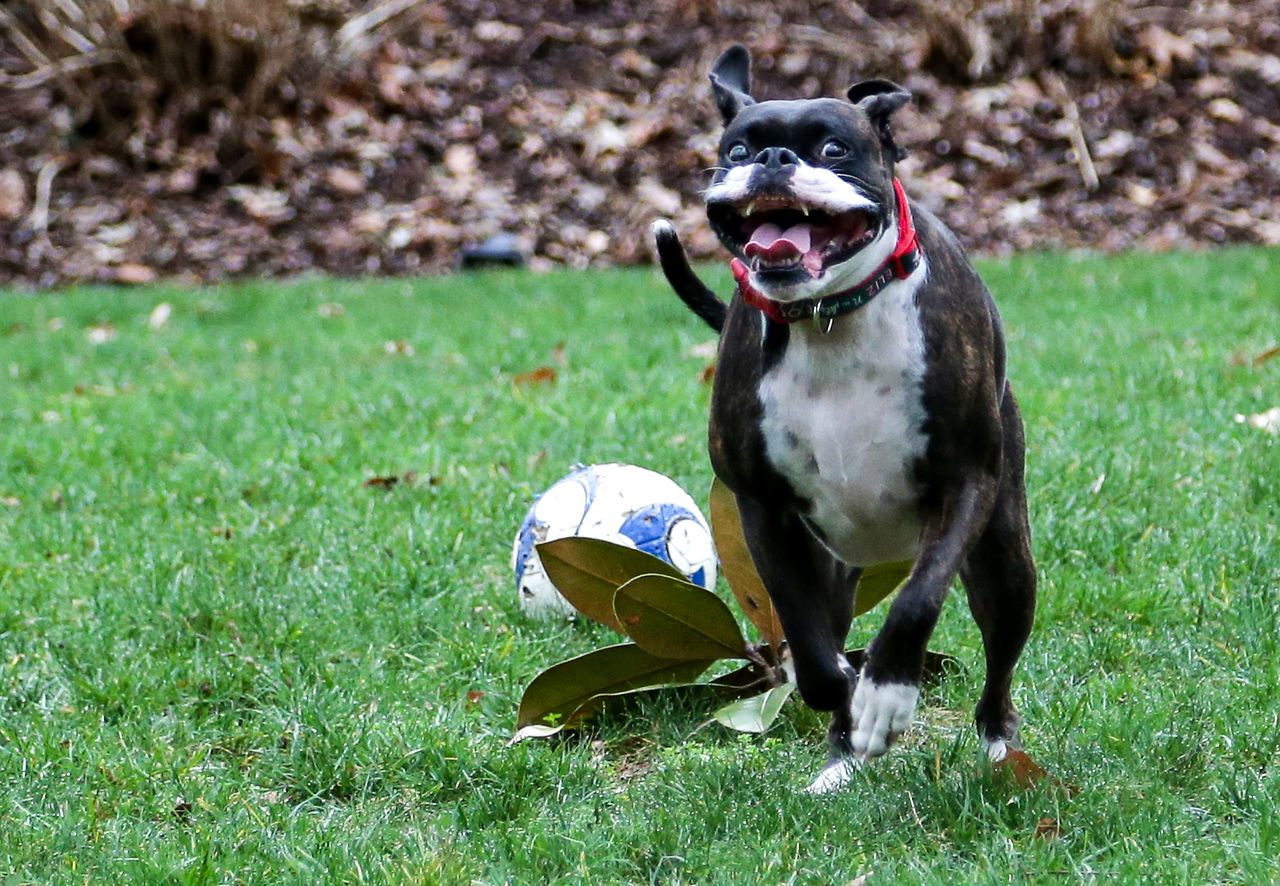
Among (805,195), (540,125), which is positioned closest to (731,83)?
(805,195)

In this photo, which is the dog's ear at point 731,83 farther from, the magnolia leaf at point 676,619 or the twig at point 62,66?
the twig at point 62,66

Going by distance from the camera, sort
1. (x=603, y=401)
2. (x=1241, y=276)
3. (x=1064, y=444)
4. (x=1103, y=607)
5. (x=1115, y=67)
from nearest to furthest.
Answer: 1. (x=1103, y=607)
2. (x=1064, y=444)
3. (x=603, y=401)
4. (x=1241, y=276)
5. (x=1115, y=67)

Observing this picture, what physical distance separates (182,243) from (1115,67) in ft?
21.3

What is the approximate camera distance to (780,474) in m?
2.81

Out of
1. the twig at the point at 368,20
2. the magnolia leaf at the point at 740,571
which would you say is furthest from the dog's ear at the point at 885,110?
the twig at the point at 368,20

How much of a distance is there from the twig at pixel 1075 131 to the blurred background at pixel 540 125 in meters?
0.02

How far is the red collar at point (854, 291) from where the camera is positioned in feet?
8.61

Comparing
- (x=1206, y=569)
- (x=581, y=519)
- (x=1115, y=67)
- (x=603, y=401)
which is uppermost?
(x=581, y=519)

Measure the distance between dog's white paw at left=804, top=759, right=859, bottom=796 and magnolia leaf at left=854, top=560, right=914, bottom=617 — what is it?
0.48 meters

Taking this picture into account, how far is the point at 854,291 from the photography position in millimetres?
2625

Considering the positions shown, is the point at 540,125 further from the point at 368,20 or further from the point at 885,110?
the point at 885,110

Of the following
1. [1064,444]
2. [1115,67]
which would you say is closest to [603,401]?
[1064,444]

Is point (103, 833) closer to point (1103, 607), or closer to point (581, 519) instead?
point (581, 519)

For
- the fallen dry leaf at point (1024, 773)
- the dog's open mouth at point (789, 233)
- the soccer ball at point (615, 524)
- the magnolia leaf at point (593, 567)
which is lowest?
the soccer ball at point (615, 524)
